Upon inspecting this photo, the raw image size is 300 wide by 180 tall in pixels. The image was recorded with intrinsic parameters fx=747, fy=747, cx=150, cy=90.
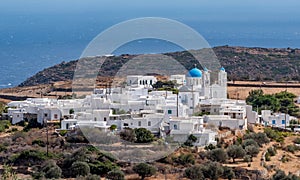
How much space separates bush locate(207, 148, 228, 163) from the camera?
23031 mm

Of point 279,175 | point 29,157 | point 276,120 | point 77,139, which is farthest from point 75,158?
point 276,120

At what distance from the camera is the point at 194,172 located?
2136 cm

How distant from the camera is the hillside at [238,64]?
53875mm

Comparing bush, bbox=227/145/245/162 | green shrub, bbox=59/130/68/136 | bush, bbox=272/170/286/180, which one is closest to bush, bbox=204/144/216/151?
bush, bbox=227/145/245/162

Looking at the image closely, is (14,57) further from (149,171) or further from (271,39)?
(149,171)

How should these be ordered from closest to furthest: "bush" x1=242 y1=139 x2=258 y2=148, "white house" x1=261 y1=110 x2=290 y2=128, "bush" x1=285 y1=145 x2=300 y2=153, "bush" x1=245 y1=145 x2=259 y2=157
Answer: "bush" x1=245 y1=145 x2=259 y2=157 → "bush" x1=242 y1=139 x2=258 y2=148 → "bush" x1=285 y1=145 x2=300 y2=153 → "white house" x1=261 y1=110 x2=290 y2=128

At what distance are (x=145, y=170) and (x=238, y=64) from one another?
36.1 metres

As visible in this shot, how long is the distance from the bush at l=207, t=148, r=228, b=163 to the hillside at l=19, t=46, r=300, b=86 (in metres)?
28.5

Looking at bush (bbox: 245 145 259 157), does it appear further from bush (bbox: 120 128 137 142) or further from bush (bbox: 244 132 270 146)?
bush (bbox: 120 128 137 142)

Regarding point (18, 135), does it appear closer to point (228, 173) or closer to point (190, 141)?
point (190, 141)

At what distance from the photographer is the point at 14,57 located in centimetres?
8700

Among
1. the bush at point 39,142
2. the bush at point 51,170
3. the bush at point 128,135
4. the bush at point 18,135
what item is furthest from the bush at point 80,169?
the bush at point 18,135

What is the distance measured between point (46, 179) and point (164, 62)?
34494 mm

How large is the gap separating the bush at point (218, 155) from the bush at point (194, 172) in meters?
1.57
